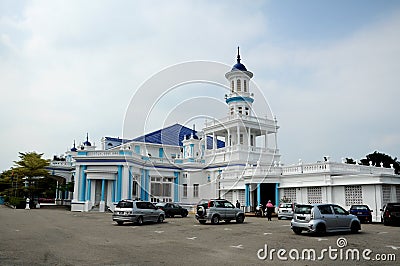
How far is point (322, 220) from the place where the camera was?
1542 centimetres

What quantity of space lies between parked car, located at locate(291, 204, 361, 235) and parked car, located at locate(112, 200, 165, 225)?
9.43 m

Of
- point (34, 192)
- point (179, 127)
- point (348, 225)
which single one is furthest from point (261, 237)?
point (179, 127)

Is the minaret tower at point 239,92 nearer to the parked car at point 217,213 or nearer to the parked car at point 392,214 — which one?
the parked car at point 217,213

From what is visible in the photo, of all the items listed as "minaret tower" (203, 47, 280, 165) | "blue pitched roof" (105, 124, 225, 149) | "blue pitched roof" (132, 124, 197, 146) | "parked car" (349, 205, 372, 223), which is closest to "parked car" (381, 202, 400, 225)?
"parked car" (349, 205, 372, 223)

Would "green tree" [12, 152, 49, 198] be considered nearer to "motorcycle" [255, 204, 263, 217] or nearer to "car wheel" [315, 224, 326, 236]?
"motorcycle" [255, 204, 263, 217]

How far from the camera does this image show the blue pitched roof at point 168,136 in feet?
176

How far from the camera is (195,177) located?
150ft

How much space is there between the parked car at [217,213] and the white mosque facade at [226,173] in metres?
8.27

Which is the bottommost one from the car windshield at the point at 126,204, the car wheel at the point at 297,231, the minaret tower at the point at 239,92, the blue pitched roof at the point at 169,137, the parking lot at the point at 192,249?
the parking lot at the point at 192,249

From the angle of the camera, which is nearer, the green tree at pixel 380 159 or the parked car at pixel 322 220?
the parked car at pixel 322 220

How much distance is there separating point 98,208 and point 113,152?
5760 mm

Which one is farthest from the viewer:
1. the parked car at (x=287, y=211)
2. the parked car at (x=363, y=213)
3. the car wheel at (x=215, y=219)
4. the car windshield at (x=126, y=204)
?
the parked car at (x=287, y=211)

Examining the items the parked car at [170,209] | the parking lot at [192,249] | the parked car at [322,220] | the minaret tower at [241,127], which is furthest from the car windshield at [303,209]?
the minaret tower at [241,127]

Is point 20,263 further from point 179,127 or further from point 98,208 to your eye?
point 179,127
